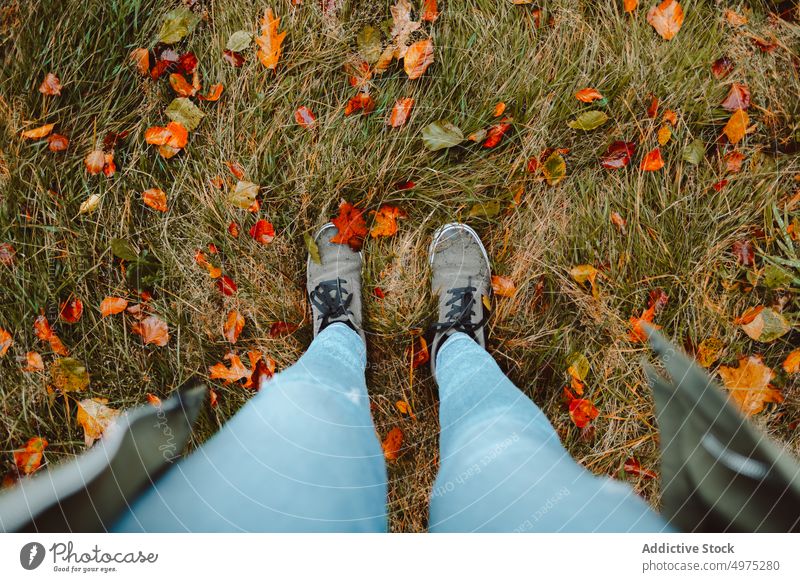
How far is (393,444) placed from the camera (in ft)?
5.00

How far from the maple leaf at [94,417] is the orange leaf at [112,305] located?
0.29 meters

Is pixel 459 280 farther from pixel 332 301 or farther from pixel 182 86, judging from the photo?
pixel 182 86

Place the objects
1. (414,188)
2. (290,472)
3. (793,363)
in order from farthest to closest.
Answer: (414,188)
(793,363)
(290,472)

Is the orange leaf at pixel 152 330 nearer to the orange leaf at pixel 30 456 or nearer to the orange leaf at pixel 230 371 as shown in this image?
the orange leaf at pixel 230 371

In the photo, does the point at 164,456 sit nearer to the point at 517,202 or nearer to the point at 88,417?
the point at 88,417

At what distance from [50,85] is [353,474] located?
5.34 ft

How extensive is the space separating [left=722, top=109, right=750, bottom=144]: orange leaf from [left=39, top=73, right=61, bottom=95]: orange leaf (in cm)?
227

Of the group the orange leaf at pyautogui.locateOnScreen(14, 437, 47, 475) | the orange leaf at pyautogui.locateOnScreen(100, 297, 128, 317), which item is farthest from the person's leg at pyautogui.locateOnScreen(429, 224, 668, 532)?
the orange leaf at pyautogui.locateOnScreen(14, 437, 47, 475)

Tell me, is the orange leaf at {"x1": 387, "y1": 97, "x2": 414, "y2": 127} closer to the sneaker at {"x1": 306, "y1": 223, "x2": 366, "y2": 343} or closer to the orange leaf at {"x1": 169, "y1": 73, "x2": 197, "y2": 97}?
the sneaker at {"x1": 306, "y1": 223, "x2": 366, "y2": 343}

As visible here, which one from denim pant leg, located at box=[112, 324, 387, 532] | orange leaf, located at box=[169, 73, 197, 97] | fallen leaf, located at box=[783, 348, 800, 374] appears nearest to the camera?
denim pant leg, located at box=[112, 324, 387, 532]

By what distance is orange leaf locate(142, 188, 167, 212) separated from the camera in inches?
60.4

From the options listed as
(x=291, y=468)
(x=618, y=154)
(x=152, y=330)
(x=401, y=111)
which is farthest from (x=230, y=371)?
(x=618, y=154)

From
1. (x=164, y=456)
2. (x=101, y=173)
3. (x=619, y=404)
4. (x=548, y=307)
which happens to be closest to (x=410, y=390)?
(x=548, y=307)

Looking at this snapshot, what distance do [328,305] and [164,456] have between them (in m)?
0.70
